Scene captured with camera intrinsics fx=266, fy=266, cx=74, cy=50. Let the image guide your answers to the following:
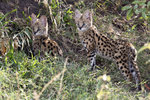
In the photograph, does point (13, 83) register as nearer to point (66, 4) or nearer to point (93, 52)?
point (93, 52)

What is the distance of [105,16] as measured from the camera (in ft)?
26.5

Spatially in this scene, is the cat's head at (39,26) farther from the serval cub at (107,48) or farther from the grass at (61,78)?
the serval cub at (107,48)

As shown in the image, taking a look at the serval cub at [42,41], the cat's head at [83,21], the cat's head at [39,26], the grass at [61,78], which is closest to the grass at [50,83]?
the grass at [61,78]

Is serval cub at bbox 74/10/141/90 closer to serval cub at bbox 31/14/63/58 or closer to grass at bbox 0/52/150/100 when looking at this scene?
grass at bbox 0/52/150/100

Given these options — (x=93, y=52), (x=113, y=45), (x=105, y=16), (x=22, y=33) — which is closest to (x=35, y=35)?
(x=22, y=33)

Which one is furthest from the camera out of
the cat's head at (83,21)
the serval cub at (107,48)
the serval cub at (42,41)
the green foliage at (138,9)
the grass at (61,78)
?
the cat's head at (83,21)

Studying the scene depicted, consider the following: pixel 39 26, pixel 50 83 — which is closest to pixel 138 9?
pixel 50 83

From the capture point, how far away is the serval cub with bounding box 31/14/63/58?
609 centimetres

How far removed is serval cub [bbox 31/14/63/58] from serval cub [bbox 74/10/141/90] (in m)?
0.85

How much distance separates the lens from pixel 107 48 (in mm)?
6238

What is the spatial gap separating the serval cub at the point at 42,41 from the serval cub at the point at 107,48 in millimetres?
852

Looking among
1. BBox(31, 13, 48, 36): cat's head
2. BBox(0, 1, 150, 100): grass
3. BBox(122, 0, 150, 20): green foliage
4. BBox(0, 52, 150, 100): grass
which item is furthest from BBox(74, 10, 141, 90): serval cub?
BBox(122, 0, 150, 20): green foliage

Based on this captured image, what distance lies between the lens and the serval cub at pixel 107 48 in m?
5.88

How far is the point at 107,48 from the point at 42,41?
155 centimetres
